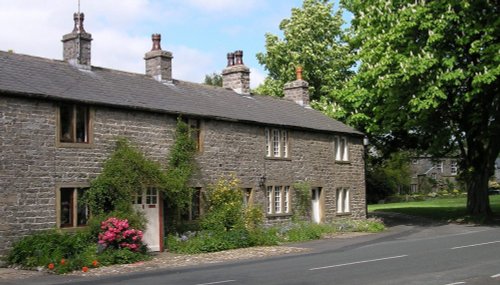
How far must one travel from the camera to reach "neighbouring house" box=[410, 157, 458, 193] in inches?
3036

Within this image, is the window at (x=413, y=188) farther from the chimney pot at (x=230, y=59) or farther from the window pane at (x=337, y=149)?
the chimney pot at (x=230, y=59)

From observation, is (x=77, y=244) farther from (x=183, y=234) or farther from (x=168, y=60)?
(x=168, y=60)

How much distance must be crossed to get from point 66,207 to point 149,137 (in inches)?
160

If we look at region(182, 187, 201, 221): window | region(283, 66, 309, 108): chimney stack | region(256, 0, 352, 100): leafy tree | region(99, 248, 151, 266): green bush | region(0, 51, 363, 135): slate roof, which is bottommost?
region(99, 248, 151, 266): green bush

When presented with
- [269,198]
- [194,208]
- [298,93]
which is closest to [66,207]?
[194,208]

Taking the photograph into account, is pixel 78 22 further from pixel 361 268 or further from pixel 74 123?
pixel 361 268

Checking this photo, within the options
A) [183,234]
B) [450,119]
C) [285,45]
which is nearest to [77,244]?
[183,234]

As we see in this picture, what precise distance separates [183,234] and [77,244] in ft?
16.8

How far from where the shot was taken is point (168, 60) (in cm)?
2725

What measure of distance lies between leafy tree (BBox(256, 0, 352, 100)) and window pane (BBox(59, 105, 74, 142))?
27.5 metres

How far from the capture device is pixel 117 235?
63.3 feet

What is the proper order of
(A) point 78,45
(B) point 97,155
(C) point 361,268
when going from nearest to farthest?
(C) point 361,268, (B) point 97,155, (A) point 78,45

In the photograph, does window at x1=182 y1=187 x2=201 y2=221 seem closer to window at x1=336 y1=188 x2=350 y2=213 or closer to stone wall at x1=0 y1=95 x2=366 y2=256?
stone wall at x1=0 y1=95 x2=366 y2=256

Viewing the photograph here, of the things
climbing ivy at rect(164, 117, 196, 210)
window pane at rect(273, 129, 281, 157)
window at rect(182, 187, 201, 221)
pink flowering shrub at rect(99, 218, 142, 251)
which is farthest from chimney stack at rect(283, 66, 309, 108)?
pink flowering shrub at rect(99, 218, 142, 251)
